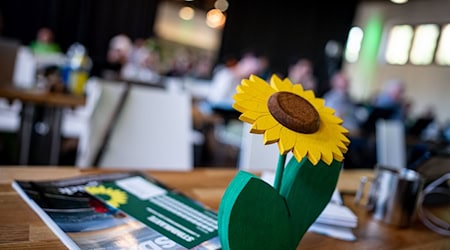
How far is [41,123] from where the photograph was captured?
2.47m

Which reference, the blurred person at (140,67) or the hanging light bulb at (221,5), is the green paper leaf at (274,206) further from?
the hanging light bulb at (221,5)

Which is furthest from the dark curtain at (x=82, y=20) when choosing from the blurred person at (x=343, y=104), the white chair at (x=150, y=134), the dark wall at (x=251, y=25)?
the white chair at (x=150, y=134)

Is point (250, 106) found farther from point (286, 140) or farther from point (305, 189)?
point (305, 189)

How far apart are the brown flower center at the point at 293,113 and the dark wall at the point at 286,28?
9.02 meters

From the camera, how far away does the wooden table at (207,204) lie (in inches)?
22.0

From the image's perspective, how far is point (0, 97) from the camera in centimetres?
196

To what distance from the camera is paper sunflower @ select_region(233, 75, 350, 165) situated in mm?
516

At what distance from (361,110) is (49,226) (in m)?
5.27

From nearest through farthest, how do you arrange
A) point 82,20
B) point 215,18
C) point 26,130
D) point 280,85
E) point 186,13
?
point 280,85 → point 26,130 → point 82,20 → point 215,18 → point 186,13

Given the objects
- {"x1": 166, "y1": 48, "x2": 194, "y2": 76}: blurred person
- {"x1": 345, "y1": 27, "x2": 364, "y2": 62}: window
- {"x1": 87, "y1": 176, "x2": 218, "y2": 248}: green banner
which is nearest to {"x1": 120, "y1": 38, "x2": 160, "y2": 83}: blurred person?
{"x1": 166, "y1": 48, "x2": 194, "y2": 76}: blurred person

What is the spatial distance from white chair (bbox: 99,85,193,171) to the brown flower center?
924mm

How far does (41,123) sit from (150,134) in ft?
4.55

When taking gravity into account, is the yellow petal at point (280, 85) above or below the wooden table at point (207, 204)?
above

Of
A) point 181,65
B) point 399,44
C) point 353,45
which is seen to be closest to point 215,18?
point 181,65
